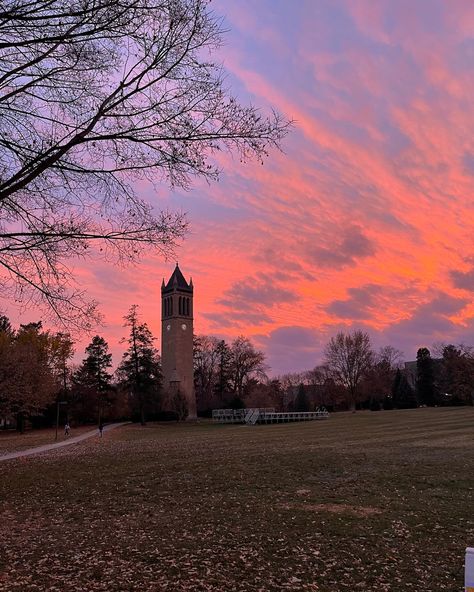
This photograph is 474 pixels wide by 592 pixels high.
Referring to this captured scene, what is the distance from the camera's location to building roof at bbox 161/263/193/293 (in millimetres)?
81812

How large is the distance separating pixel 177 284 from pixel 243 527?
243 ft

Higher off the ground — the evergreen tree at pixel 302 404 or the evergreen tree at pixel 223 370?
the evergreen tree at pixel 223 370

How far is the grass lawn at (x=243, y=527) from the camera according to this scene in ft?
20.8

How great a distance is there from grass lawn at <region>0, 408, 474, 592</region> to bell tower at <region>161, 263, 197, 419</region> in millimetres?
59817

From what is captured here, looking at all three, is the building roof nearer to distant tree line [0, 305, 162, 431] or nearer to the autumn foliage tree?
distant tree line [0, 305, 162, 431]

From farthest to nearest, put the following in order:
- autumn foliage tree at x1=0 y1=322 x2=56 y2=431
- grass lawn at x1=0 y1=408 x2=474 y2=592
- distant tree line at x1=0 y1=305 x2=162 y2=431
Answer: distant tree line at x1=0 y1=305 x2=162 y2=431, autumn foliage tree at x1=0 y1=322 x2=56 y2=431, grass lawn at x1=0 y1=408 x2=474 y2=592

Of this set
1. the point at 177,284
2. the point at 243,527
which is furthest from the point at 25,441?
the point at 177,284

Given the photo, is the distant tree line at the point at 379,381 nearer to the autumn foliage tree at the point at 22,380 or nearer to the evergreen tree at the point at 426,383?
the evergreen tree at the point at 426,383

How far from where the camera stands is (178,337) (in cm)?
7869

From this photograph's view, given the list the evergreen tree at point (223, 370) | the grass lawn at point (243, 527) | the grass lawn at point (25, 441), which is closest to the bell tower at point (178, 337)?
the evergreen tree at point (223, 370)

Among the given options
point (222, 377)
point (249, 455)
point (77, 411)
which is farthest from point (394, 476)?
point (222, 377)

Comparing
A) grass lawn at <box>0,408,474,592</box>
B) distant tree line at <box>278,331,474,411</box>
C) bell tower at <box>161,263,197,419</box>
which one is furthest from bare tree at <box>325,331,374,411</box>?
grass lawn at <box>0,408,474,592</box>

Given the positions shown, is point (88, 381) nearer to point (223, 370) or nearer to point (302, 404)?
point (223, 370)

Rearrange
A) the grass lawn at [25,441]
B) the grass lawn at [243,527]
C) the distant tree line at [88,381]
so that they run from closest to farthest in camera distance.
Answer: the grass lawn at [243,527] → the grass lawn at [25,441] → the distant tree line at [88,381]
